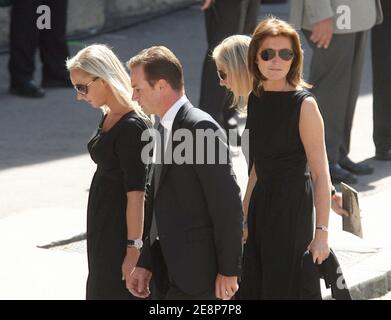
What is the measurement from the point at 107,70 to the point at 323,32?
142 inches

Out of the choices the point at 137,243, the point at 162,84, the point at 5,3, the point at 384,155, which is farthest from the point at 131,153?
the point at 5,3

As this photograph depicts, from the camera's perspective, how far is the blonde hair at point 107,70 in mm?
5691

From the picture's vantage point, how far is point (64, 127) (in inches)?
434

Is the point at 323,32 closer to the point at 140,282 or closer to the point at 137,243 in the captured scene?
the point at 137,243

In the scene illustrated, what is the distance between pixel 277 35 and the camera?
18.8ft

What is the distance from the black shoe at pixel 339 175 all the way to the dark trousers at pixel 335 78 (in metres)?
0.05

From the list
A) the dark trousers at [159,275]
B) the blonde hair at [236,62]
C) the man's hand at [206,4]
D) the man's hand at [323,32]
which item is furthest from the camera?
the man's hand at [206,4]

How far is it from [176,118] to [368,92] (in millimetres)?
7728

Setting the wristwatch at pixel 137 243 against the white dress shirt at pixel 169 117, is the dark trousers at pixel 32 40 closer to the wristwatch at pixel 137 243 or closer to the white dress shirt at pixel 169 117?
the wristwatch at pixel 137 243

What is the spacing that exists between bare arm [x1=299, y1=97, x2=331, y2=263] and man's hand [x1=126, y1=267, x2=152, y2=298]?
762mm

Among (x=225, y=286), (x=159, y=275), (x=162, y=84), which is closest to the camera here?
(x=225, y=286)

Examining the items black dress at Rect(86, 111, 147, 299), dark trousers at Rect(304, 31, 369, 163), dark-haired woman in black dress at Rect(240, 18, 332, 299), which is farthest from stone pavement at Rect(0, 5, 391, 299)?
dark-haired woman in black dress at Rect(240, 18, 332, 299)

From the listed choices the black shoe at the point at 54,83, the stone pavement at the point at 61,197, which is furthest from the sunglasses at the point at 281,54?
the black shoe at the point at 54,83

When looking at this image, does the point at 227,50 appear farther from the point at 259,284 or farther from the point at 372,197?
the point at 372,197
